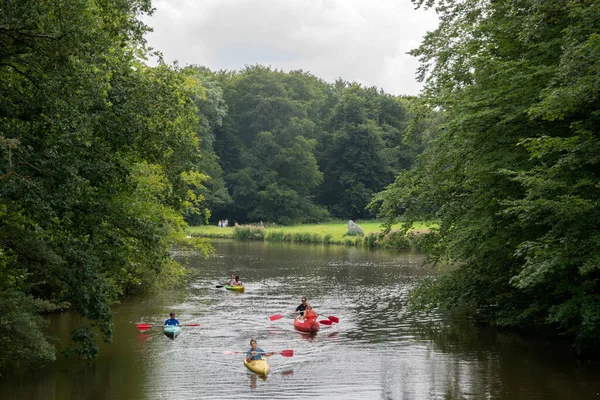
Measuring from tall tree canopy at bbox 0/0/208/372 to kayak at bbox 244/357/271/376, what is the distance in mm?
3431

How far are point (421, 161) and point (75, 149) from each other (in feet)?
38.9

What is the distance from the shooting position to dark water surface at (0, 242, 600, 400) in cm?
1420

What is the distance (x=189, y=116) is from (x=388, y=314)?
10.6m

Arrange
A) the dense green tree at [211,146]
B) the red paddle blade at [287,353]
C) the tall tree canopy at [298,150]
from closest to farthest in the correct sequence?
the red paddle blade at [287,353], the dense green tree at [211,146], the tall tree canopy at [298,150]

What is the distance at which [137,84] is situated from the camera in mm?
13984

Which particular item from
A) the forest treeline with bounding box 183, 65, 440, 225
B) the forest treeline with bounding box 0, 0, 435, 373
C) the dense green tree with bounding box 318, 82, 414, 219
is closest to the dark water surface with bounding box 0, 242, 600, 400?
the forest treeline with bounding box 0, 0, 435, 373

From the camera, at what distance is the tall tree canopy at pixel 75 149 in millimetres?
10984

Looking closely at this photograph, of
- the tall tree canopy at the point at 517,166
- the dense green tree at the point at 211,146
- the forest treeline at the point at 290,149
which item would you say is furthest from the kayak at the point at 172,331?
the forest treeline at the point at 290,149

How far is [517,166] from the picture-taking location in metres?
15.6

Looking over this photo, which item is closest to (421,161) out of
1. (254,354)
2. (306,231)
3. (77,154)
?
(254,354)

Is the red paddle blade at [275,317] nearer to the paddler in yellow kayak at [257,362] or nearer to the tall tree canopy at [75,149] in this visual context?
the paddler in yellow kayak at [257,362]

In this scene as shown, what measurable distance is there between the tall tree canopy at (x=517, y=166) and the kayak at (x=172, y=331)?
7274mm

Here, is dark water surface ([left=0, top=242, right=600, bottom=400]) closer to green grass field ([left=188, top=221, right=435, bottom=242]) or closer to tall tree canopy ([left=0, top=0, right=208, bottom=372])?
tall tree canopy ([left=0, top=0, right=208, bottom=372])

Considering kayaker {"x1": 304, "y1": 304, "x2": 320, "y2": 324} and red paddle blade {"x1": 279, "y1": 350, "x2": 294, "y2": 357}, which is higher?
kayaker {"x1": 304, "y1": 304, "x2": 320, "y2": 324}
